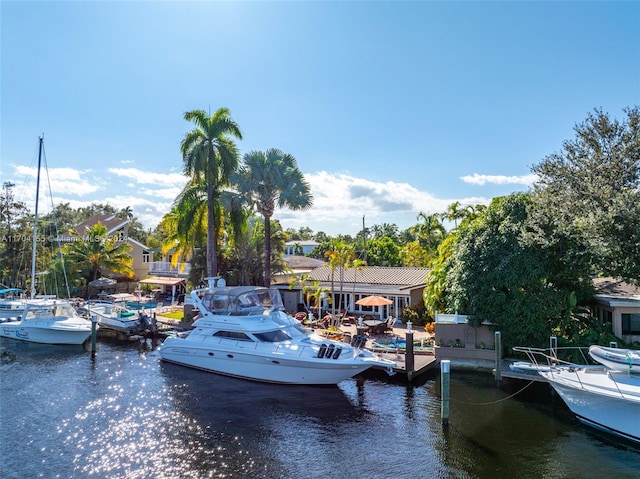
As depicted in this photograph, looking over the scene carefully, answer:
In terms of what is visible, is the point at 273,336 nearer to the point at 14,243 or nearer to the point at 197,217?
the point at 197,217

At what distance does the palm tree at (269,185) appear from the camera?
28328mm

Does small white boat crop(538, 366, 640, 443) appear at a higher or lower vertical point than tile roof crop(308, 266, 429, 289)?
lower

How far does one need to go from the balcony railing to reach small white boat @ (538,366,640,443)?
31638 millimetres

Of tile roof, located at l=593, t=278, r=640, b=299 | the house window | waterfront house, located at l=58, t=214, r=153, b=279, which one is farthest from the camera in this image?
waterfront house, located at l=58, t=214, r=153, b=279

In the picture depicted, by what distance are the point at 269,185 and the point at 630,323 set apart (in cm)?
2157

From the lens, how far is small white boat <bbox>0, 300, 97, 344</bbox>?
2508cm

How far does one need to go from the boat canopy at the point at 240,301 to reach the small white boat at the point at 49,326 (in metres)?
9.80

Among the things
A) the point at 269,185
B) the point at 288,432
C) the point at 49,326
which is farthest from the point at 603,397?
the point at 49,326

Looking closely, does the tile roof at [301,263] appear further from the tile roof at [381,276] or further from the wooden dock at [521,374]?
the wooden dock at [521,374]

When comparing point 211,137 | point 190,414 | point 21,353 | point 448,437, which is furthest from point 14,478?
point 211,137

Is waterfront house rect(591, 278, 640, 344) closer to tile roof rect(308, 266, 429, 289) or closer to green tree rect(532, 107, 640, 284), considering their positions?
green tree rect(532, 107, 640, 284)

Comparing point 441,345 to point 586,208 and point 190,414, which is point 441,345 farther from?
point 190,414

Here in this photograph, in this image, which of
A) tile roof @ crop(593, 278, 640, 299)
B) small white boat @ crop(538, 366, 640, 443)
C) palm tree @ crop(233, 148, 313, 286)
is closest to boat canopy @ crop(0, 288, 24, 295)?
palm tree @ crop(233, 148, 313, 286)

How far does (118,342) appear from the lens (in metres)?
26.6
